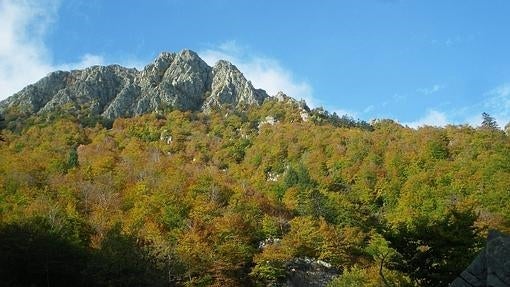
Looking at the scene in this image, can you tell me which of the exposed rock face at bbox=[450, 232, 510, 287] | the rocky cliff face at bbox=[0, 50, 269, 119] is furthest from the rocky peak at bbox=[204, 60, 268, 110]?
the exposed rock face at bbox=[450, 232, 510, 287]

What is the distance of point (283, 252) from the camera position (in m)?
47.6

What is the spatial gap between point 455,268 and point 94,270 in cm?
2090

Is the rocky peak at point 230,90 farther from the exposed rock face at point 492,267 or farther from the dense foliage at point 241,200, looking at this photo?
the exposed rock face at point 492,267

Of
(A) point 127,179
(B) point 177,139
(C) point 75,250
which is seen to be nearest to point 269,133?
(B) point 177,139

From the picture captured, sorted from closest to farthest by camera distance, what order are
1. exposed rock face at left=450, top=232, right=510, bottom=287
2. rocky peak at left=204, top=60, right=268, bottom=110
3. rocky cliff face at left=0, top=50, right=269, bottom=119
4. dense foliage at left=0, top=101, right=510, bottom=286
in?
1. exposed rock face at left=450, top=232, right=510, bottom=287
2. dense foliage at left=0, top=101, right=510, bottom=286
3. rocky cliff face at left=0, top=50, right=269, bottom=119
4. rocky peak at left=204, top=60, right=268, bottom=110

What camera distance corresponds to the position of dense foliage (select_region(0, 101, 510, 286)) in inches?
1247

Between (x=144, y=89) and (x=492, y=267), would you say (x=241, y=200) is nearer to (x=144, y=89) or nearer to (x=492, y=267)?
(x=492, y=267)

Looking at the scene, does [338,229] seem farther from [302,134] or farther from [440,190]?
[302,134]

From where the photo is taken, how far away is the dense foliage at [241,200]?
1247 inches

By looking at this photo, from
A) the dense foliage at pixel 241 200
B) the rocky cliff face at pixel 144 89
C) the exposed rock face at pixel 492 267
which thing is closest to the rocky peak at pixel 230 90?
the rocky cliff face at pixel 144 89

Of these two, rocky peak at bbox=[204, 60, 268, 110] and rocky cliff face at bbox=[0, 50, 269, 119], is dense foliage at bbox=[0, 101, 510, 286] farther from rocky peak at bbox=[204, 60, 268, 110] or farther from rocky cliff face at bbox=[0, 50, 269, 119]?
rocky peak at bbox=[204, 60, 268, 110]

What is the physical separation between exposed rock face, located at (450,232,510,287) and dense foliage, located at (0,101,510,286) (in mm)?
8434

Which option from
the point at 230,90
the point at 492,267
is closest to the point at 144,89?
the point at 230,90

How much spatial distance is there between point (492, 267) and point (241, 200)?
164ft
